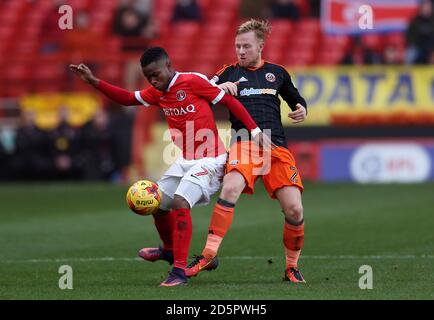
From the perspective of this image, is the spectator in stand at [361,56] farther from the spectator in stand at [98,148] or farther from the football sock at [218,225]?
the football sock at [218,225]

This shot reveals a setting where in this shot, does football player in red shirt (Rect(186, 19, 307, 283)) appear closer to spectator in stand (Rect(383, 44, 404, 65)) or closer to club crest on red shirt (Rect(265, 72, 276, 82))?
club crest on red shirt (Rect(265, 72, 276, 82))

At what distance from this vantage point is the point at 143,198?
340 inches

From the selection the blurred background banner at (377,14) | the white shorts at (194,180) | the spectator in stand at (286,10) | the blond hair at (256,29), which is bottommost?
the white shorts at (194,180)

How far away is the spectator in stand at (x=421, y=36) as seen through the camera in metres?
22.2

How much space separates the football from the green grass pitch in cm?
61

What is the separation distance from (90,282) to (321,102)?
13.3 metres

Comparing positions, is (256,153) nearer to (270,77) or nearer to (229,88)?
(229,88)

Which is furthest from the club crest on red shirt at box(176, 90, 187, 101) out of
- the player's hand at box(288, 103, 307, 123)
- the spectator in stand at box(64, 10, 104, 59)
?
A: the spectator in stand at box(64, 10, 104, 59)

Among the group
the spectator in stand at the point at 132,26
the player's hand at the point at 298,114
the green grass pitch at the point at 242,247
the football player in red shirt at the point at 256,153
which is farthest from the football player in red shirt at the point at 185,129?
the spectator in stand at the point at 132,26

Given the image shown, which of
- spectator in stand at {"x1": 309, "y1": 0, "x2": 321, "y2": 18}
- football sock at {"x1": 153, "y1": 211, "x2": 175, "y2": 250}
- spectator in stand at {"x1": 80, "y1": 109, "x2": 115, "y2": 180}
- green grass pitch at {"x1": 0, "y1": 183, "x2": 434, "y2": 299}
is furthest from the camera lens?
spectator in stand at {"x1": 309, "y1": 0, "x2": 321, "y2": 18}

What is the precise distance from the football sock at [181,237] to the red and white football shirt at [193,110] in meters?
0.63

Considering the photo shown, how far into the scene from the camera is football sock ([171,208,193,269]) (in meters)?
8.45
